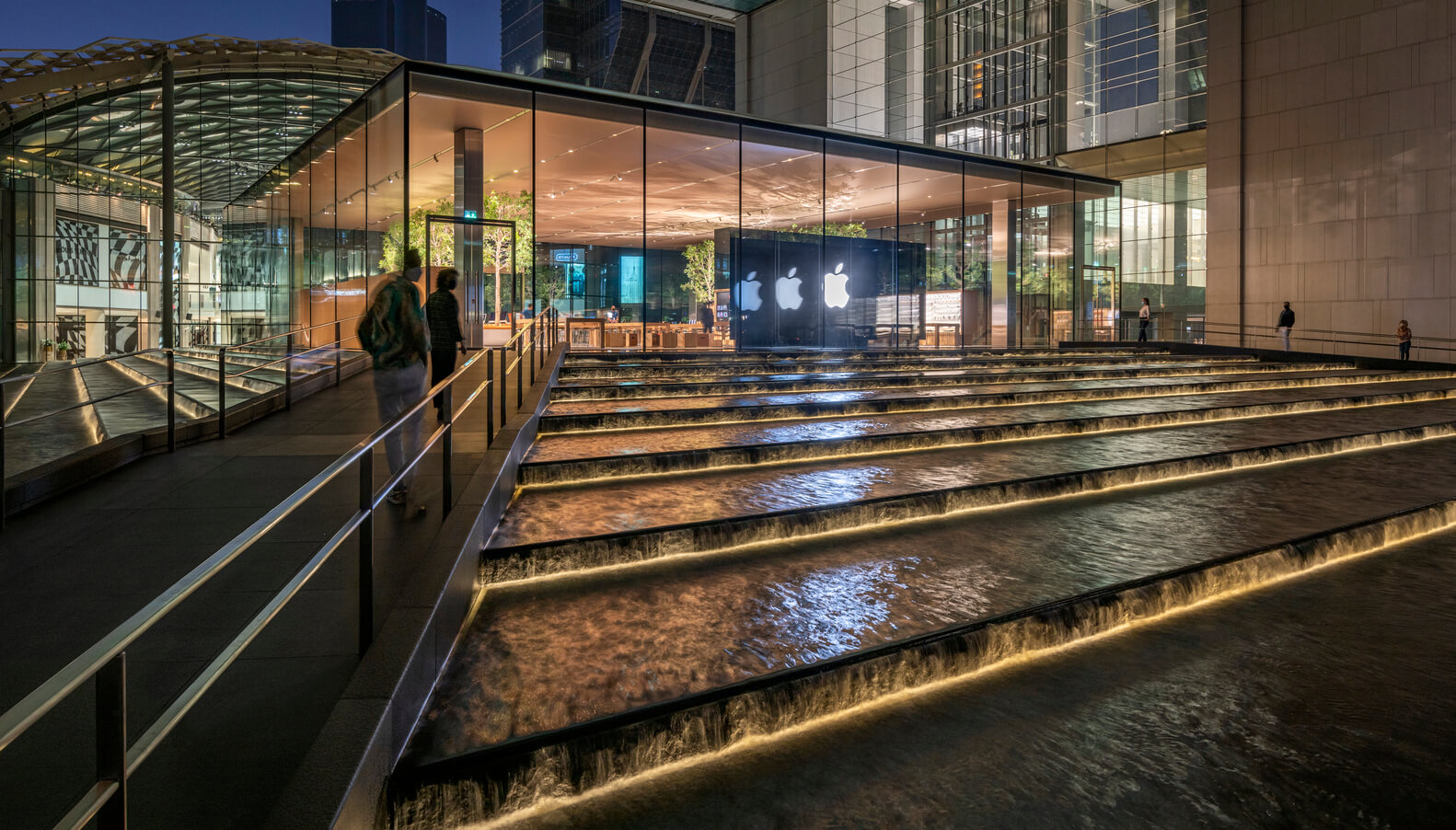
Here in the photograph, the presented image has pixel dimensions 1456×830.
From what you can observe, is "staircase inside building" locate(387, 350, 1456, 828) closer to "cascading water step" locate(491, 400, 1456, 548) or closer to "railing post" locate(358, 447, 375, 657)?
"cascading water step" locate(491, 400, 1456, 548)

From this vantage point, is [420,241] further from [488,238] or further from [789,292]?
[789,292]

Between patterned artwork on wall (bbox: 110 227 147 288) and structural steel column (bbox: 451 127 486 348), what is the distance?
14765 mm

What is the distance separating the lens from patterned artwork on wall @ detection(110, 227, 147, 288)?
25250mm

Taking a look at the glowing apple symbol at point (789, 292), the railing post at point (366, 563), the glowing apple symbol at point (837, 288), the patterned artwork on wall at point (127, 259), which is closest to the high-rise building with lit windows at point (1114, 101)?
the glowing apple symbol at point (837, 288)

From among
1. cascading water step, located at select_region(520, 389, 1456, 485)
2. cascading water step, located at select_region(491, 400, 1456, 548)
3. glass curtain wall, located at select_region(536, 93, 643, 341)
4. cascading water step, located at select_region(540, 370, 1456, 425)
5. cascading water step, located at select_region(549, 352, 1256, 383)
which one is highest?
glass curtain wall, located at select_region(536, 93, 643, 341)

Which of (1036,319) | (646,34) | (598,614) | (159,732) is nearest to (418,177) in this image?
(1036,319)

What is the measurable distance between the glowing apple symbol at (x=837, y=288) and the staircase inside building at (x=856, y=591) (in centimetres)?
1283

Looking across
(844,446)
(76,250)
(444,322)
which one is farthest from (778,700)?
(76,250)

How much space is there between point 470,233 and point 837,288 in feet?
32.0

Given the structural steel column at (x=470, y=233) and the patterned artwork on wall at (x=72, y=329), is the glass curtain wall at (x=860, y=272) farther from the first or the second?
the patterned artwork on wall at (x=72, y=329)

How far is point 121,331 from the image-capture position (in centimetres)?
2580

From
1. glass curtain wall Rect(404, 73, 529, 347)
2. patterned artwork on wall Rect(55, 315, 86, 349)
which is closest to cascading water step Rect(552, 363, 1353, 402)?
glass curtain wall Rect(404, 73, 529, 347)

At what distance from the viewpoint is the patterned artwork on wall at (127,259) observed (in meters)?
25.2

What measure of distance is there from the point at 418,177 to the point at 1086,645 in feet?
69.9
